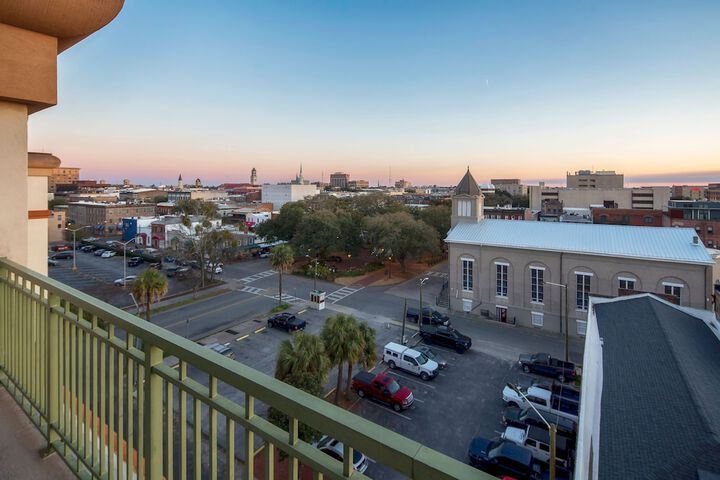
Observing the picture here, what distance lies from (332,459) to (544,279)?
26.5 m

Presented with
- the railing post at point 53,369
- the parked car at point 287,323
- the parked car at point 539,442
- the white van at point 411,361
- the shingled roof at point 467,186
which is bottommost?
the parked car at point 539,442

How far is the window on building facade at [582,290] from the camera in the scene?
24.0m

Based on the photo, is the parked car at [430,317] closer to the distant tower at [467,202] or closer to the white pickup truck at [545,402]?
the distant tower at [467,202]

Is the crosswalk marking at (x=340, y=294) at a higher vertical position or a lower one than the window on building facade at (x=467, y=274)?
lower

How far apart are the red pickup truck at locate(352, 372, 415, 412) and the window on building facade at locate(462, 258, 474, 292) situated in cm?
1343

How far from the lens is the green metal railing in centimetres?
149

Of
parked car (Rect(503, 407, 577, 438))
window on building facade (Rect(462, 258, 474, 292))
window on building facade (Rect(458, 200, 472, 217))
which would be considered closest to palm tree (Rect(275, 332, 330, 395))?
parked car (Rect(503, 407, 577, 438))

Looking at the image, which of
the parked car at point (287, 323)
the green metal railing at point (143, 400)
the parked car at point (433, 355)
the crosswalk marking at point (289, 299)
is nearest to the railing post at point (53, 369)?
the green metal railing at point (143, 400)

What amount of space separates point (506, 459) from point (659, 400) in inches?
204

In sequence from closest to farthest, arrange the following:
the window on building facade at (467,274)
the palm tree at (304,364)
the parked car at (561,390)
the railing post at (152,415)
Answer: the railing post at (152,415)
the palm tree at (304,364)
the parked car at (561,390)
the window on building facade at (467,274)

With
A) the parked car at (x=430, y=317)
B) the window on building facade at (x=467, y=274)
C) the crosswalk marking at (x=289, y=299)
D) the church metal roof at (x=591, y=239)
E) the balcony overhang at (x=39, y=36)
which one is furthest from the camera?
the crosswalk marking at (x=289, y=299)

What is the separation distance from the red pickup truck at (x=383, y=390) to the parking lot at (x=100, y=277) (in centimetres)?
2103

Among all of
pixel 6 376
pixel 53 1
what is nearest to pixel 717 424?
pixel 6 376

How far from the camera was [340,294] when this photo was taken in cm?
3291
